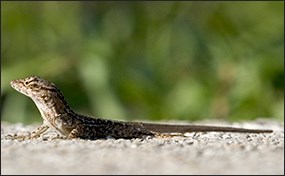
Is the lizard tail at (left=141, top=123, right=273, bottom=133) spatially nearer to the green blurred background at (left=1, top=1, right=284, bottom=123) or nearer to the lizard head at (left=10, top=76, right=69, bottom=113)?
the lizard head at (left=10, top=76, right=69, bottom=113)

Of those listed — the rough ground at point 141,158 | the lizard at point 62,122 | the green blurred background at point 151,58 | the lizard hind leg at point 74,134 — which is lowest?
the rough ground at point 141,158

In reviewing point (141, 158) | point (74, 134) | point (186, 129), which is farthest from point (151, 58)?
point (141, 158)

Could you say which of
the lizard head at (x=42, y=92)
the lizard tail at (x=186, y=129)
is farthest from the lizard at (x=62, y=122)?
the lizard tail at (x=186, y=129)

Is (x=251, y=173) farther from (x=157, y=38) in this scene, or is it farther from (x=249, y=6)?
(x=249, y=6)

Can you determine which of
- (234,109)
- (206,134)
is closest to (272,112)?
(234,109)

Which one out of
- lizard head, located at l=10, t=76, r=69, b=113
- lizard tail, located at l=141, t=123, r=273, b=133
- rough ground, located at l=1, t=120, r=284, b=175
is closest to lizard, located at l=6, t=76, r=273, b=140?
lizard head, located at l=10, t=76, r=69, b=113

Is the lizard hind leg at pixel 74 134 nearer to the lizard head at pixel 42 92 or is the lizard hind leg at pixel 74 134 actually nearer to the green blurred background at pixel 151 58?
the lizard head at pixel 42 92
